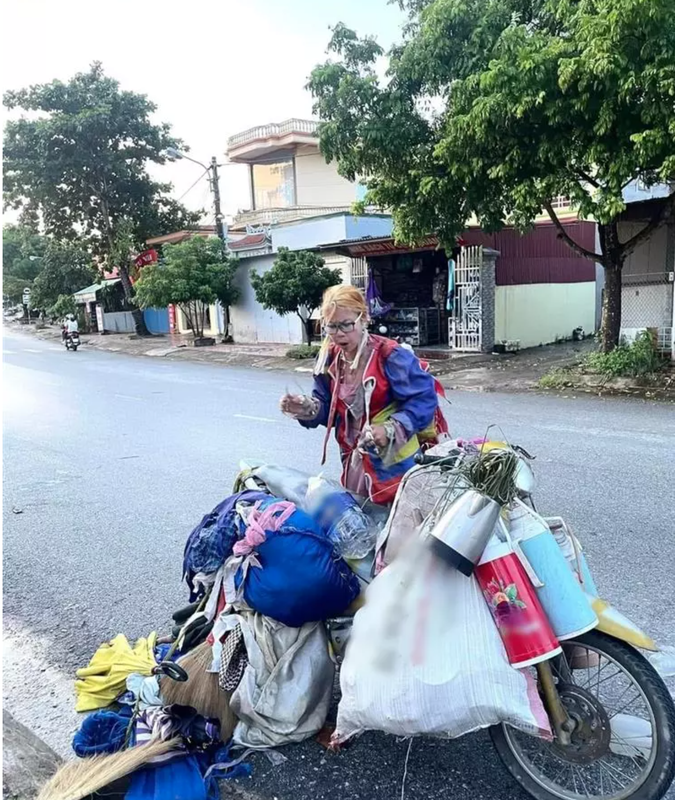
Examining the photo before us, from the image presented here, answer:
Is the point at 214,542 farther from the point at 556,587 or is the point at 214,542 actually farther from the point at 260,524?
the point at 556,587

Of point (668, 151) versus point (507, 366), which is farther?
point (507, 366)

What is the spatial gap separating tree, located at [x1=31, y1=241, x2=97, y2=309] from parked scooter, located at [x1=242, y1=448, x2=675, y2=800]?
120 ft

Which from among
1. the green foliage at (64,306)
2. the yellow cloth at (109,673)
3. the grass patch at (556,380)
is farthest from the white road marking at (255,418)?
the green foliage at (64,306)

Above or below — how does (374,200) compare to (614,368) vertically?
above

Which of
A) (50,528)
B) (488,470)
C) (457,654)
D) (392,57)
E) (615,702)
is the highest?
(392,57)

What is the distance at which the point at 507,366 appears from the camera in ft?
47.9

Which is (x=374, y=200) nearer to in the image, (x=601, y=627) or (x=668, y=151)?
(x=668, y=151)

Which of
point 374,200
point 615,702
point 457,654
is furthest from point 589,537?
point 374,200

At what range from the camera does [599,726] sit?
2.15m

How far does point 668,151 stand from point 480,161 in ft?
8.40

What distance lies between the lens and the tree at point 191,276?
22.1 meters

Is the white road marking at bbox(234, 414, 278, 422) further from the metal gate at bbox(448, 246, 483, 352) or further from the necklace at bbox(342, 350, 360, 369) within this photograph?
the metal gate at bbox(448, 246, 483, 352)

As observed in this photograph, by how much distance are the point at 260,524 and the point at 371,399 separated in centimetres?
72

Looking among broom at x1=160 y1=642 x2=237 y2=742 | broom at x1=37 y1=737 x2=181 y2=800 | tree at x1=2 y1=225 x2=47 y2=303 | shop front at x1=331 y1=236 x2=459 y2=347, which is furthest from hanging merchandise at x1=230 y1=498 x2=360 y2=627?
tree at x1=2 y1=225 x2=47 y2=303
